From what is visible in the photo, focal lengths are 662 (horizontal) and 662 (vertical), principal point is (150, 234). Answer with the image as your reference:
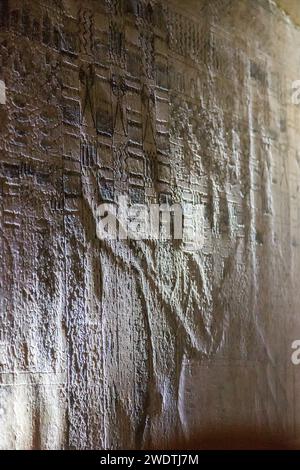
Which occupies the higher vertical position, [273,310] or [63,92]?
[63,92]

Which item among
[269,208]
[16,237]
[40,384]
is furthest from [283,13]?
[40,384]

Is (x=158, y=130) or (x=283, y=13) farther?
(x=283, y=13)

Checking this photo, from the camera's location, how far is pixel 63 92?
2.36m

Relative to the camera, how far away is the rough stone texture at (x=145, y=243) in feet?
7.13

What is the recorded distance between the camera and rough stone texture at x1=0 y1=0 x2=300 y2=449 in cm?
217

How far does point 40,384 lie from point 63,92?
3.33 ft

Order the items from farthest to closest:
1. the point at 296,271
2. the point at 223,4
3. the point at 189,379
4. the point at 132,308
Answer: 1. the point at 296,271
2. the point at 223,4
3. the point at 189,379
4. the point at 132,308

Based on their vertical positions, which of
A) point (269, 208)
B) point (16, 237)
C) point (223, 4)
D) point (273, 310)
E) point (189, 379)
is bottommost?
point (189, 379)

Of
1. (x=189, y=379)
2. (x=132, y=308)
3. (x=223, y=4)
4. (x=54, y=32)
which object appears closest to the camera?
(x=54, y=32)

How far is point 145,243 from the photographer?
8.57 feet

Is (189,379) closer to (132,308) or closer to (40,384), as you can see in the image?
(132,308)

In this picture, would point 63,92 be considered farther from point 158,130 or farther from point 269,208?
point 269,208

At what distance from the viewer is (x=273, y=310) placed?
10.9 ft

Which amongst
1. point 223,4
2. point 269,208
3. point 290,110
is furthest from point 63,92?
point 290,110
